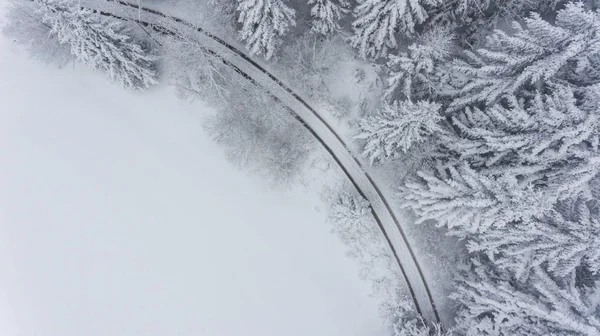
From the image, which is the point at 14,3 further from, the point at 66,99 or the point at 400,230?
the point at 400,230

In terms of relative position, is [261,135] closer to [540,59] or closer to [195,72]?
[195,72]

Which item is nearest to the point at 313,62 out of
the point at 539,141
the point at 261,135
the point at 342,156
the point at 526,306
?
the point at 261,135

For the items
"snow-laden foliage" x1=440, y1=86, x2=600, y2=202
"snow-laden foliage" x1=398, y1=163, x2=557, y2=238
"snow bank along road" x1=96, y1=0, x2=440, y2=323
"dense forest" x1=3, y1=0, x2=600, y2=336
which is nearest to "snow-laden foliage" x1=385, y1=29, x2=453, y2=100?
"dense forest" x1=3, y1=0, x2=600, y2=336

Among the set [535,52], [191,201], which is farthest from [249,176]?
[535,52]

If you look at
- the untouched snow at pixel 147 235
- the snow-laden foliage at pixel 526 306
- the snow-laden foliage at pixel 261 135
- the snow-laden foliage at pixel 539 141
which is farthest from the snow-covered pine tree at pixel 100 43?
the snow-laden foliage at pixel 526 306

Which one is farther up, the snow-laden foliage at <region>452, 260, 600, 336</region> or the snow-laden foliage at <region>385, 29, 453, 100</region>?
the snow-laden foliage at <region>385, 29, 453, 100</region>

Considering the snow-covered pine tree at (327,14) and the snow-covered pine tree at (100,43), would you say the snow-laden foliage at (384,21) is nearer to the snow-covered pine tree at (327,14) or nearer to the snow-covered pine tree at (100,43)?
the snow-covered pine tree at (327,14)

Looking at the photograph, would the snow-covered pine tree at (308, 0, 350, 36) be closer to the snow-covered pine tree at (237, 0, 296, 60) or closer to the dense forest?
the dense forest
